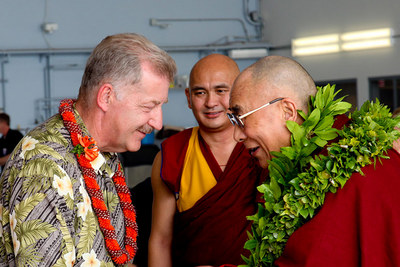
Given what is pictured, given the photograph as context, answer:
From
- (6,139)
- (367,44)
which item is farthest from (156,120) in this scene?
(367,44)

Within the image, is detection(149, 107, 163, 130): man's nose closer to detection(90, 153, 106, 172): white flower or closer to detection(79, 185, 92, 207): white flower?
detection(90, 153, 106, 172): white flower

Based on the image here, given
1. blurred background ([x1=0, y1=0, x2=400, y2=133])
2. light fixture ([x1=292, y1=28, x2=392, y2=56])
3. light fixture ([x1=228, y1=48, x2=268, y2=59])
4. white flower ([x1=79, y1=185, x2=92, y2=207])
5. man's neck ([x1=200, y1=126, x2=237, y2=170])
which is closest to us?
white flower ([x1=79, y1=185, x2=92, y2=207])

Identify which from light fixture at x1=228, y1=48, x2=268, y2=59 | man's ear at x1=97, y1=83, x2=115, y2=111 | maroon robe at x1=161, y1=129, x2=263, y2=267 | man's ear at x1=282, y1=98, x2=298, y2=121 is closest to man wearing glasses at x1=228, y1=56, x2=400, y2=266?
man's ear at x1=282, y1=98, x2=298, y2=121

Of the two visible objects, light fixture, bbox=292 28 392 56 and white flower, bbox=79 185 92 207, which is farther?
light fixture, bbox=292 28 392 56

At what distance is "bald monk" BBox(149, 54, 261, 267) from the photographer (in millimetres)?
2668

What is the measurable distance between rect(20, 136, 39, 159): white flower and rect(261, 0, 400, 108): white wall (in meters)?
6.98

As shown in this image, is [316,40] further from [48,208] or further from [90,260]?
[48,208]

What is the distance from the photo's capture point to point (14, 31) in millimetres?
9109

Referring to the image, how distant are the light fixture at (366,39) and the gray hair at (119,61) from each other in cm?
667

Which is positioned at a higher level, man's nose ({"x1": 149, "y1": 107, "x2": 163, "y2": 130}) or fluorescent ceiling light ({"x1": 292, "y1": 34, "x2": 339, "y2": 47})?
fluorescent ceiling light ({"x1": 292, "y1": 34, "x2": 339, "y2": 47})

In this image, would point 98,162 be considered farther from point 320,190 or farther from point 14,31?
point 14,31

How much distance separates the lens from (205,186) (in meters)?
2.74

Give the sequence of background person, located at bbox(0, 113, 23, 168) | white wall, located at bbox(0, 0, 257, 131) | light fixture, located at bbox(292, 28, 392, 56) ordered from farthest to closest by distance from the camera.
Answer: white wall, located at bbox(0, 0, 257, 131)
light fixture, located at bbox(292, 28, 392, 56)
background person, located at bbox(0, 113, 23, 168)

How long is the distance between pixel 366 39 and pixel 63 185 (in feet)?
24.0
